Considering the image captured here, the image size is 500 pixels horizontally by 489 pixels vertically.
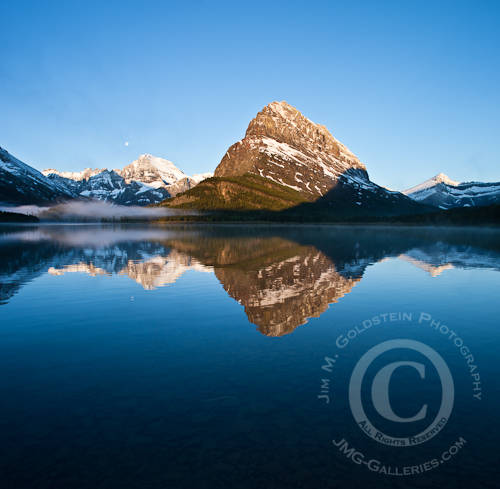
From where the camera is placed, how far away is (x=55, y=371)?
50.7 ft

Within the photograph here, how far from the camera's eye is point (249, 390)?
535 inches

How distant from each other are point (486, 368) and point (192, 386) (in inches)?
502

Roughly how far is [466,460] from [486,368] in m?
7.57

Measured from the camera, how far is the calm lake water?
954 centimetres

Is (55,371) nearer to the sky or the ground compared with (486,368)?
nearer to the ground

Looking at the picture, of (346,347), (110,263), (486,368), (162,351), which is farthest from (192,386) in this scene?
(110,263)

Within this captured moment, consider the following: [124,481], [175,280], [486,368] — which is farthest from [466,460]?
[175,280]

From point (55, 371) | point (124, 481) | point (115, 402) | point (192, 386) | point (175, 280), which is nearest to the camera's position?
point (124, 481)

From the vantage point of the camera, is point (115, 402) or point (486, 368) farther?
point (486, 368)

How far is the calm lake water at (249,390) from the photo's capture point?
31.3 feet

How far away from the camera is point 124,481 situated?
354 inches

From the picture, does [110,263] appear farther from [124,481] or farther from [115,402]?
[124,481]

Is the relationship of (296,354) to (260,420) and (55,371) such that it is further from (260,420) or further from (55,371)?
(55,371)

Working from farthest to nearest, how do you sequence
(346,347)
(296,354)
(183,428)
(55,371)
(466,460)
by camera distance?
1. (346,347)
2. (296,354)
3. (55,371)
4. (183,428)
5. (466,460)
